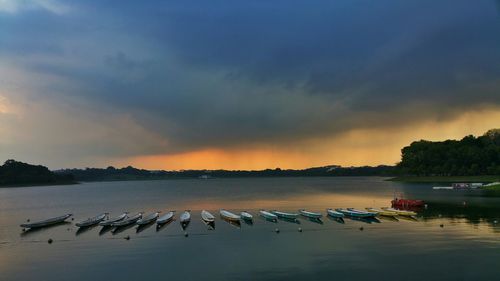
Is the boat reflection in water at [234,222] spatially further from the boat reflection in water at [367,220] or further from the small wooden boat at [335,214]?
the boat reflection in water at [367,220]

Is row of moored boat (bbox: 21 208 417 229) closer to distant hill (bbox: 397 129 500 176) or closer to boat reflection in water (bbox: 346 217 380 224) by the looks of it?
boat reflection in water (bbox: 346 217 380 224)

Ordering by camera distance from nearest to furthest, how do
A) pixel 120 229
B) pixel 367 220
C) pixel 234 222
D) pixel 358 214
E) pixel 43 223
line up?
pixel 120 229, pixel 43 223, pixel 367 220, pixel 234 222, pixel 358 214

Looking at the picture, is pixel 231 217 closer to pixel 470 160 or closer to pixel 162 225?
pixel 162 225

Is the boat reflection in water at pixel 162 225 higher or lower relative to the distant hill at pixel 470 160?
lower

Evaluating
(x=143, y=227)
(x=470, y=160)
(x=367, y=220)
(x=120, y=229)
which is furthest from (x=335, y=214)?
(x=470, y=160)

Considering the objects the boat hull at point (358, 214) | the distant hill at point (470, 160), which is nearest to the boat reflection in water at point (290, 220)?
the boat hull at point (358, 214)

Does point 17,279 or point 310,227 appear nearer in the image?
point 17,279

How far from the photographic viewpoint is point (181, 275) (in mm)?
32875

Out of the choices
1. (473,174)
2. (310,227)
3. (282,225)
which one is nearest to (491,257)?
(310,227)

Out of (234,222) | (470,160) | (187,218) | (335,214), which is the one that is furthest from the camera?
(470,160)

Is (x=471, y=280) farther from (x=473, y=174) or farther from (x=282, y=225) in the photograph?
(x=473, y=174)

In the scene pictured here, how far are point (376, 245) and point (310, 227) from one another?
15.2 meters

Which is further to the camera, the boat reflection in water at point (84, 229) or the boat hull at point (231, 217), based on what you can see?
the boat hull at point (231, 217)

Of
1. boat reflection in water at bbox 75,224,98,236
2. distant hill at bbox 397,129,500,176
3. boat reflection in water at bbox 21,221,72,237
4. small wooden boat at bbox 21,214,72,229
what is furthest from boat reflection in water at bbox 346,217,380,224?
distant hill at bbox 397,129,500,176
